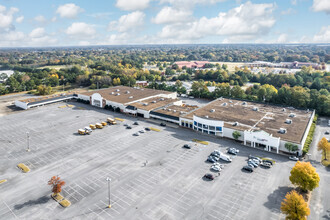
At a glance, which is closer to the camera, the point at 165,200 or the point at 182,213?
the point at 182,213

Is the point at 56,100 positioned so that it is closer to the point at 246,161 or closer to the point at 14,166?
the point at 14,166

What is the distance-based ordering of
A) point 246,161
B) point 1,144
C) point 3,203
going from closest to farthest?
point 3,203, point 246,161, point 1,144

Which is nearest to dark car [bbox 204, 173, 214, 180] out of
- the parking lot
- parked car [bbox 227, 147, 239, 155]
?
the parking lot

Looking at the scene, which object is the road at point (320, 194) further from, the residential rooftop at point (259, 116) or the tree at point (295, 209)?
the residential rooftop at point (259, 116)

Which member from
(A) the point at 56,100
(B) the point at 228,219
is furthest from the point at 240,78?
(B) the point at 228,219

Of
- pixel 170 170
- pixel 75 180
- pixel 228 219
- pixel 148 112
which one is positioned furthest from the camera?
pixel 148 112

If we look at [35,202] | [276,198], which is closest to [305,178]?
[276,198]

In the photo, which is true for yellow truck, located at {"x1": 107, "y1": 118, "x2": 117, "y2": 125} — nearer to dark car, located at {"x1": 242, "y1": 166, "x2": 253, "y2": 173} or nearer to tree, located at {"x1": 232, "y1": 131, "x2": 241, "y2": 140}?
tree, located at {"x1": 232, "y1": 131, "x2": 241, "y2": 140}
